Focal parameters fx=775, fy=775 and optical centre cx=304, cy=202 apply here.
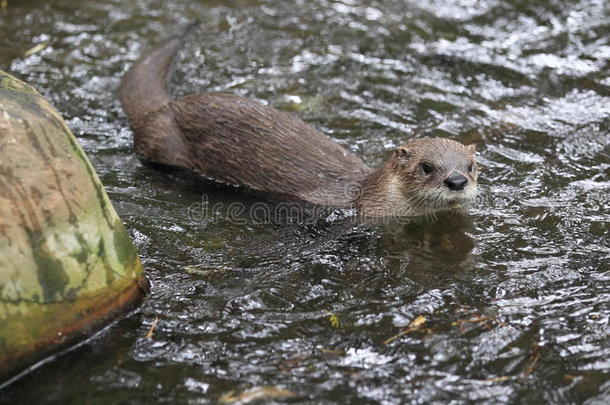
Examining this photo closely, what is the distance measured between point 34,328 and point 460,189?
7.34 feet

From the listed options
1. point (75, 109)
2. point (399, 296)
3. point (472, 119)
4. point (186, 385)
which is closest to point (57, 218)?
point (186, 385)

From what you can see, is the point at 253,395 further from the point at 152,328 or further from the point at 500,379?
the point at 500,379

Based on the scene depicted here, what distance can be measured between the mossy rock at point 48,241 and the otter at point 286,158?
5.11 ft

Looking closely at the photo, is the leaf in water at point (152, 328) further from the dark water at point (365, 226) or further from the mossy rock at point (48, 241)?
the mossy rock at point (48, 241)

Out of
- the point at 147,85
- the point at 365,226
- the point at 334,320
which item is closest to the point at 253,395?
the point at 334,320

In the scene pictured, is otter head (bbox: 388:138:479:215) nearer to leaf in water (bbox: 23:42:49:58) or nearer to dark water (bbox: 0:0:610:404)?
dark water (bbox: 0:0:610:404)

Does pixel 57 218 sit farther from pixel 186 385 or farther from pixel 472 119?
pixel 472 119

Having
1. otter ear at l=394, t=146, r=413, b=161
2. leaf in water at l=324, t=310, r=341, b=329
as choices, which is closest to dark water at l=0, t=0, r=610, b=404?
leaf in water at l=324, t=310, r=341, b=329

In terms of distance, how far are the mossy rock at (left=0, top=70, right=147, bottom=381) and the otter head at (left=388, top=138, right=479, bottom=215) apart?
1.76 metres

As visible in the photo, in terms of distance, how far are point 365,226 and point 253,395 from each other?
1.76m

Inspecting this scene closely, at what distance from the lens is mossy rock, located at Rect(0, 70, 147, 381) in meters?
2.79

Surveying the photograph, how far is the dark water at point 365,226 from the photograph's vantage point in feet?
9.44

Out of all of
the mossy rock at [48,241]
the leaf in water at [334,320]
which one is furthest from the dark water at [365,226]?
the mossy rock at [48,241]

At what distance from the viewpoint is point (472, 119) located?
17.6 feet
